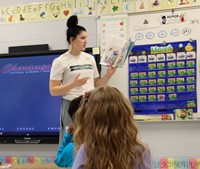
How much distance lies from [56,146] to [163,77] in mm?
1344

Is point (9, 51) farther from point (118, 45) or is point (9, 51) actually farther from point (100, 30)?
point (118, 45)

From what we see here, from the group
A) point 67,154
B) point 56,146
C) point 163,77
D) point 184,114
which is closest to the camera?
point 67,154

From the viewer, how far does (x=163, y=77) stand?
3.58 m

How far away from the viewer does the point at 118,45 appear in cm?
322

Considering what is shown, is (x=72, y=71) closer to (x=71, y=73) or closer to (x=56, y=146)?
(x=71, y=73)

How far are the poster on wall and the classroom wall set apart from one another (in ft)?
0.40

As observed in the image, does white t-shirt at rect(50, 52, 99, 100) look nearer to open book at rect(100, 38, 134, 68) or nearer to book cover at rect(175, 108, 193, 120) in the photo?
open book at rect(100, 38, 134, 68)

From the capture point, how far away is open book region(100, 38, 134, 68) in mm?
3182

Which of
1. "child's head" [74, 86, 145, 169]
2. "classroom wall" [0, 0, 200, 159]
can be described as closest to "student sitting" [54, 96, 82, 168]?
"child's head" [74, 86, 145, 169]

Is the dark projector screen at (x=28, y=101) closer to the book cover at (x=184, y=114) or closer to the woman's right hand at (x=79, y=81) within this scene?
the woman's right hand at (x=79, y=81)

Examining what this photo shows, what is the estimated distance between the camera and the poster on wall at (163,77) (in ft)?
11.4

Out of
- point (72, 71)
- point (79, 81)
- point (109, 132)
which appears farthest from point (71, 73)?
point (109, 132)

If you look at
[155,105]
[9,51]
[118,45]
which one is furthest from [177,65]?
[9,51]

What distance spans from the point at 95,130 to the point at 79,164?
0.15 m
